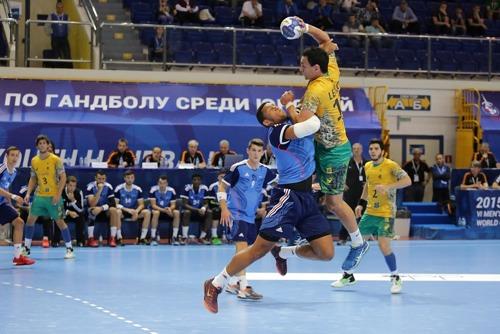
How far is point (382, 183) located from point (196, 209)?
7910 millimetres

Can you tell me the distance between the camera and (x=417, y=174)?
78.4 ft

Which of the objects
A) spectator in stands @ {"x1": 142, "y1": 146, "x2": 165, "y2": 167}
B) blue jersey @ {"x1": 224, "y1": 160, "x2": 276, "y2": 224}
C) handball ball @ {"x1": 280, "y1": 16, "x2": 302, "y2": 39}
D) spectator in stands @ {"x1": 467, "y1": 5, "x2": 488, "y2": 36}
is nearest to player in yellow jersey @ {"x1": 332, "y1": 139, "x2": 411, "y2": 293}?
blue jersey @ {"x1": 224, "y1": 160, "x2": 276, "y2": 224}

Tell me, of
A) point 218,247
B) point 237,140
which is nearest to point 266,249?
point 218,247

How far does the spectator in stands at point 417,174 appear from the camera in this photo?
23.8m

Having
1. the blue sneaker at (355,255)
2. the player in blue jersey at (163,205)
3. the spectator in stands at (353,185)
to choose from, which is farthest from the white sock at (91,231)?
the blue sneaker at (355,255)

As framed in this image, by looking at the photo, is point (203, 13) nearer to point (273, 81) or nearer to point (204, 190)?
point (273, 81)

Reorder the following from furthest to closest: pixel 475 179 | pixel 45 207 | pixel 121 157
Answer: pixel 475 179, pixel 121 157, pixel 45 207

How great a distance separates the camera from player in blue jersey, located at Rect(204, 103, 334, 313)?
951 cm

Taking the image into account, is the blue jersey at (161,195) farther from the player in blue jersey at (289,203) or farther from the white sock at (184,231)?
the player in blue jersey at (289,203)

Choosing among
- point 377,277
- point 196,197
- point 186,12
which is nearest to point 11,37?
point 186,12

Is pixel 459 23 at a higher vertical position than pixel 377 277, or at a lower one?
higher

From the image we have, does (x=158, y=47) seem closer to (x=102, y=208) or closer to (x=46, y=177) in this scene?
(x=102, y=208)

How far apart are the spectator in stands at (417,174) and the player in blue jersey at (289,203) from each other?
1374cm

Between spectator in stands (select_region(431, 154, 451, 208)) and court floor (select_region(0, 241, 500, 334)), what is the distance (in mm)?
5637
